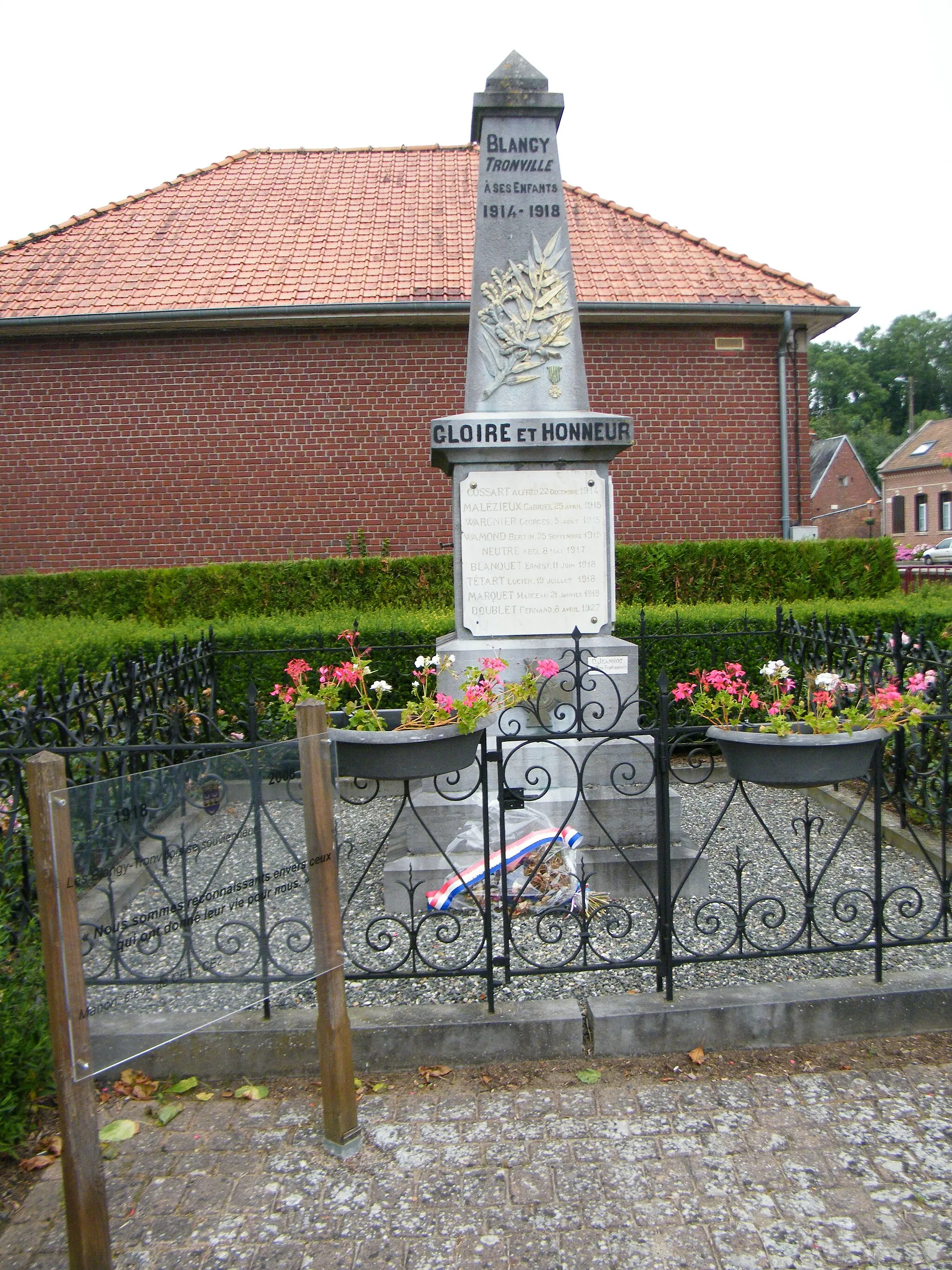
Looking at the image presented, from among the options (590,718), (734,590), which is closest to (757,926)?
(590,718)

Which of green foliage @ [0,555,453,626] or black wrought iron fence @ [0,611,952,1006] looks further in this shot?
green foliage @ [0,555,453,626]

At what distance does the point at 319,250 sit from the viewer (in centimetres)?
1210

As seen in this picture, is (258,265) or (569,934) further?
(258,265)

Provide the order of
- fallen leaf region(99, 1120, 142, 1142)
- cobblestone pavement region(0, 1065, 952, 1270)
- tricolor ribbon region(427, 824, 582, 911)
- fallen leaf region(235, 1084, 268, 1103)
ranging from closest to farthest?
cobblestone pavement region(0, 1065, 952, 1270)
fallen leaf region(99, 1120, 142, 1142)
fallen leaf region(235, 1084, 268, 1103)
tricolor ribbon region(427, 824, 582, 911)

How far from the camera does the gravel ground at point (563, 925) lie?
2.62 m

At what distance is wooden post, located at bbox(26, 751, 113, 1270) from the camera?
6.68 feet

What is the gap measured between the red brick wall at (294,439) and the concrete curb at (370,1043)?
28.9 feet

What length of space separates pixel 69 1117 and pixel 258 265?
38.2ft

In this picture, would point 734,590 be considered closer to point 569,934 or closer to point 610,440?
point 610,440

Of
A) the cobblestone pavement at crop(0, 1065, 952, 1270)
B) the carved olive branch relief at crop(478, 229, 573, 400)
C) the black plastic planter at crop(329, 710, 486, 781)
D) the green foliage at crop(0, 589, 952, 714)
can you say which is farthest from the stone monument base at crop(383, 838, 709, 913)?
the green foliage at crop(0, 589, 952, 714)

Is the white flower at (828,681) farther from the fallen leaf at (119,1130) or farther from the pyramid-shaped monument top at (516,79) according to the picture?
the pyramid-shaped monument top at (516,79)

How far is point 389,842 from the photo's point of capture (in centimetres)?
502

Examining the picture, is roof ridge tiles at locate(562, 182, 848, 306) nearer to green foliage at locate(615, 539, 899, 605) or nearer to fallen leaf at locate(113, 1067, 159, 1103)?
green foliage at locate(615, 539, 899, 605)

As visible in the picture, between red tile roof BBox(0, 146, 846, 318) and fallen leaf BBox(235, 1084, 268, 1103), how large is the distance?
384 inches
